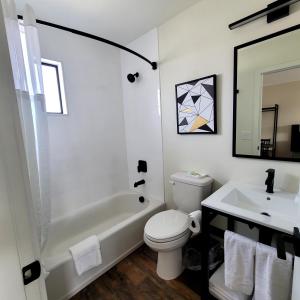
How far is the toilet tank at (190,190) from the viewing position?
165 centimetres

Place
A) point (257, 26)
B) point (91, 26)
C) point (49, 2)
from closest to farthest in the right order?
point (257, 26), point (49, 2), point (91, 26)

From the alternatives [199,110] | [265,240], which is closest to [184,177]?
[199,110]

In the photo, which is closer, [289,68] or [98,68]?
[289,68]

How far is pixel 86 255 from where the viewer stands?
4.97 ft

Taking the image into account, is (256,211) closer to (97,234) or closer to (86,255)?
(86,255)

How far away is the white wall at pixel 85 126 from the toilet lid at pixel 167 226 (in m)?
1.06

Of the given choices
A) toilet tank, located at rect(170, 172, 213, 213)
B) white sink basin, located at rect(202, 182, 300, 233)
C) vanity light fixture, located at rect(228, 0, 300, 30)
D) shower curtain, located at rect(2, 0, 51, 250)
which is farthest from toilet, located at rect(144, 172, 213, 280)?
vanity light fixture, located at rect(228, 0, 300, 30)

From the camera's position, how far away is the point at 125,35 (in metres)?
2.14

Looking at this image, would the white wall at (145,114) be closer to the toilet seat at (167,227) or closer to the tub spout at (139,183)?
the tub spout at (139,183)

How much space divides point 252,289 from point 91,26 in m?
2.64

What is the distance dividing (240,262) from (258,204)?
456 millimetres

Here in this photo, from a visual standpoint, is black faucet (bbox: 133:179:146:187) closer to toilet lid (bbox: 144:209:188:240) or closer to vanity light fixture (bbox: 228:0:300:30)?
toilet lid (bbox: 144:209:188:240)

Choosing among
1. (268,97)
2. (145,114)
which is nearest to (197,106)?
(268,97)

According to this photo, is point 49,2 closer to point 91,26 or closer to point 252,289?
point 91,26
